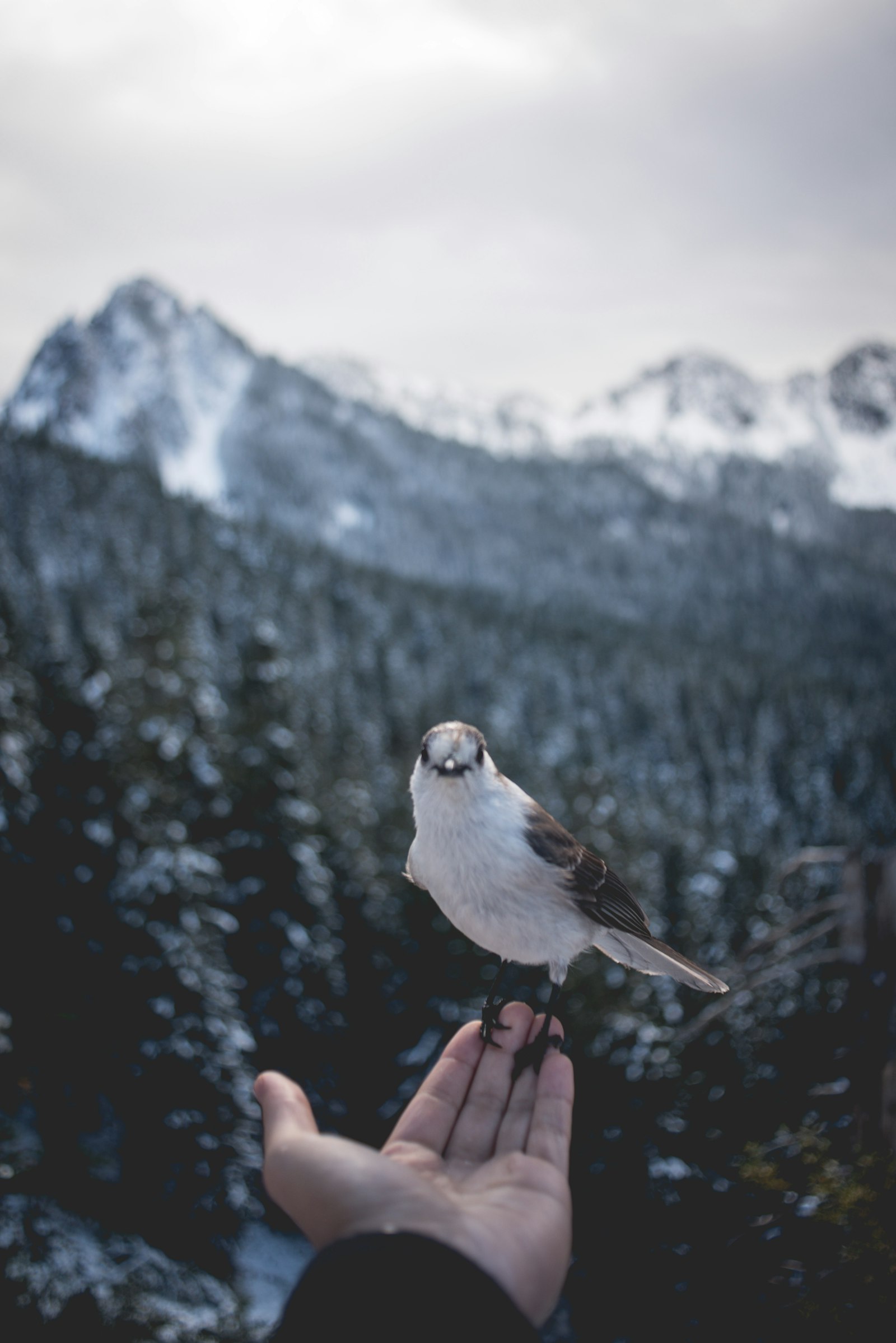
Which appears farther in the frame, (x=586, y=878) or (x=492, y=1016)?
(x=492, y=1016)

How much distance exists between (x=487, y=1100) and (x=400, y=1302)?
1.10 meters

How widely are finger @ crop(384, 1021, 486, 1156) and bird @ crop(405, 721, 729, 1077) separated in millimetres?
85

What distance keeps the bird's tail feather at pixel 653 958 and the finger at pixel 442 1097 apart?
0.65 m

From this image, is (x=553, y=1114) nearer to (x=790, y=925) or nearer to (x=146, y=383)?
(x=790, y=925)

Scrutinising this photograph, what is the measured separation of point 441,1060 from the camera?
3113 mm

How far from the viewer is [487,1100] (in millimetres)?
2979

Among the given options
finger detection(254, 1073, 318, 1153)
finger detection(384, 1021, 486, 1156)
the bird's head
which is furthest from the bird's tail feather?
finger detection(254, 1073, 318, 1153)

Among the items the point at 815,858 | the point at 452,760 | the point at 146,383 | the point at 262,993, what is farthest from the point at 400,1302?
the point at 146,383

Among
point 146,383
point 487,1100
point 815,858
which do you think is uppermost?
point 146,383

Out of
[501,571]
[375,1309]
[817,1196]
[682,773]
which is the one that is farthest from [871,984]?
[501,571]

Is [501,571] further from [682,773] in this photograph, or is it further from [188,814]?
[188,814]

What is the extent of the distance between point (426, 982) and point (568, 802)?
11582 mm

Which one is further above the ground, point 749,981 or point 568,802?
point 568,802

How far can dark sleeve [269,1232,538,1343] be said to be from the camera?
1894mm
